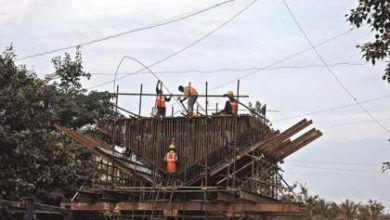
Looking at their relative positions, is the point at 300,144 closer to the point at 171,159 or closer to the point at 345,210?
the point at 171,159

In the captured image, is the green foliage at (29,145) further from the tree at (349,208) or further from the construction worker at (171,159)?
the tree at (349,208)

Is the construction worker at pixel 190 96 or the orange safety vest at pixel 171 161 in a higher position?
the construction worker at pixel 190 96

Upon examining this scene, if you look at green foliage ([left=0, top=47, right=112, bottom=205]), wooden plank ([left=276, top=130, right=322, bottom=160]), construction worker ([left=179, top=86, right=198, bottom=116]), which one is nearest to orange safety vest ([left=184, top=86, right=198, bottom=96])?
construction worker ([left=179, top=86, right=198, bottom=116])

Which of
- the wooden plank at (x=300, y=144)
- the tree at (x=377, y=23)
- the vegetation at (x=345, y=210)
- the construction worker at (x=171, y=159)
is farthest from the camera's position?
the vegetation at (x=345, y=210)

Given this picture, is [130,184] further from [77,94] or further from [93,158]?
[77,94]

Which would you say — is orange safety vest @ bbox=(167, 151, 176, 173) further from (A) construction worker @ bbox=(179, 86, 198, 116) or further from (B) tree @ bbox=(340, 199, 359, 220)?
(B) tree @ bbox=(340, 199, 359, 220)

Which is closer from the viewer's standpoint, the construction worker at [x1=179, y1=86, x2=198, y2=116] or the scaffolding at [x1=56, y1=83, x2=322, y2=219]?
the scaffolding at [x1=56, y1=83, x2=322, y2=219]

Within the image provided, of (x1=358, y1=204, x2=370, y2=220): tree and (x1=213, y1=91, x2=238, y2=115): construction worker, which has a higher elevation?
(x1=213, y1=91, x2=238, y2=115): construction worker

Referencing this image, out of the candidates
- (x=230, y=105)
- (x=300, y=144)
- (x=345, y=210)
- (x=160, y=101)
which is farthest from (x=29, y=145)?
(x=345, y=210)

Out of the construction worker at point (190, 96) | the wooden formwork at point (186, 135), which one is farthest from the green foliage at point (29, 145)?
the construction worker at point (190, 96)

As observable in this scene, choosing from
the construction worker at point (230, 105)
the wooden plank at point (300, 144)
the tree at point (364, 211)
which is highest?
the construction worker at point (230, 105)

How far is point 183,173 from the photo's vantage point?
56.4 feet


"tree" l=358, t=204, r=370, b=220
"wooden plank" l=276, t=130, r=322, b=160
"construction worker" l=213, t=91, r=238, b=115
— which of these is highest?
"construction worker" l=213, t=91, r=238, b=115

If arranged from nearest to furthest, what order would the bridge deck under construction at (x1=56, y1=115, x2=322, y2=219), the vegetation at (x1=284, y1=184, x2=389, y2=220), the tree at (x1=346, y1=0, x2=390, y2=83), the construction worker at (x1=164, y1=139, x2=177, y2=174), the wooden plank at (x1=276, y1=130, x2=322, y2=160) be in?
the tree at (x1=346, y1=0, x2=390, y2=83)
the bridge deck under construction at (x1=56, y1=115, x2=322, y2=219)
the construction worker at (x1=164, y1=139, x2=177, y2=174)
the wooden plank at (x1=276, y1=130, x2=322, y2=160)
the vegetation at (x1=284, y1=184, x2=389, y2=220)
